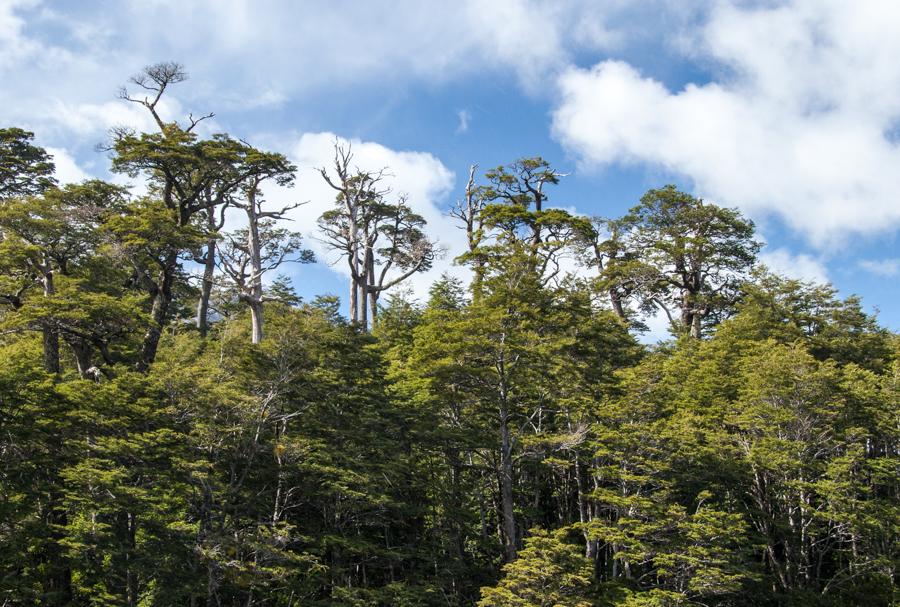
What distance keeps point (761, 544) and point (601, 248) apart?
18934mm

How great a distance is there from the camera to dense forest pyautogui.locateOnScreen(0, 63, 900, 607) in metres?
13.9

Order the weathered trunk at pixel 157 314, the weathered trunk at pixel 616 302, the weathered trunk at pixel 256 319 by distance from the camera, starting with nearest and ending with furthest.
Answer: the weathered trunk at pixel 157 314, the weathered trunk at pixel 256 319, the weathered trunk at pixel 616 302

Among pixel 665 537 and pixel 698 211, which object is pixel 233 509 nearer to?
pixel 665 537

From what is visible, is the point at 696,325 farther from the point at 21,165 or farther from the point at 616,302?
the point at 21,165

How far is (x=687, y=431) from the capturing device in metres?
17.4

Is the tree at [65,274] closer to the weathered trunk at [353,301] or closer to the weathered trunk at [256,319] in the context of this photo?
the weathered trunk at [256,319]

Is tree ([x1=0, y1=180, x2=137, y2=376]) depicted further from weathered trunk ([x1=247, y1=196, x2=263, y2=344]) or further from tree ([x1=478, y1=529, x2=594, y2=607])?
tree ([x1=478, y1=529, x2=594, y2=607])

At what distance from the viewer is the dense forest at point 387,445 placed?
45.7 feet

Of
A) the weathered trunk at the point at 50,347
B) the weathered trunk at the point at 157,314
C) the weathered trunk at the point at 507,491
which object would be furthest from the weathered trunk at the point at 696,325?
the weathered trunk at the point at 50,347

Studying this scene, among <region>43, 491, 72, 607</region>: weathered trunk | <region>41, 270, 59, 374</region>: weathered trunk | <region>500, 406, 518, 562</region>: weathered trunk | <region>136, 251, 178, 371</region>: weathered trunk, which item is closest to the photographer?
<region>43, 491, 72, 607</region>: weathered trunk

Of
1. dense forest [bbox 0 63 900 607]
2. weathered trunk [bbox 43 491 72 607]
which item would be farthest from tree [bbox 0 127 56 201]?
weathered trunk [bbox 43 491 72 607]

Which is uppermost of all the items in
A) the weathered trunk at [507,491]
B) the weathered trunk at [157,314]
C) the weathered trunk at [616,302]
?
the weathered trunk at [616,302]

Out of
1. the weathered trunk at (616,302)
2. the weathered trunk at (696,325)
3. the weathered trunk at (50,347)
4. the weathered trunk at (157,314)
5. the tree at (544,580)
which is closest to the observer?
the tree at (544,580)

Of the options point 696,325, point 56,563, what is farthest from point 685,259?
point 56,563
